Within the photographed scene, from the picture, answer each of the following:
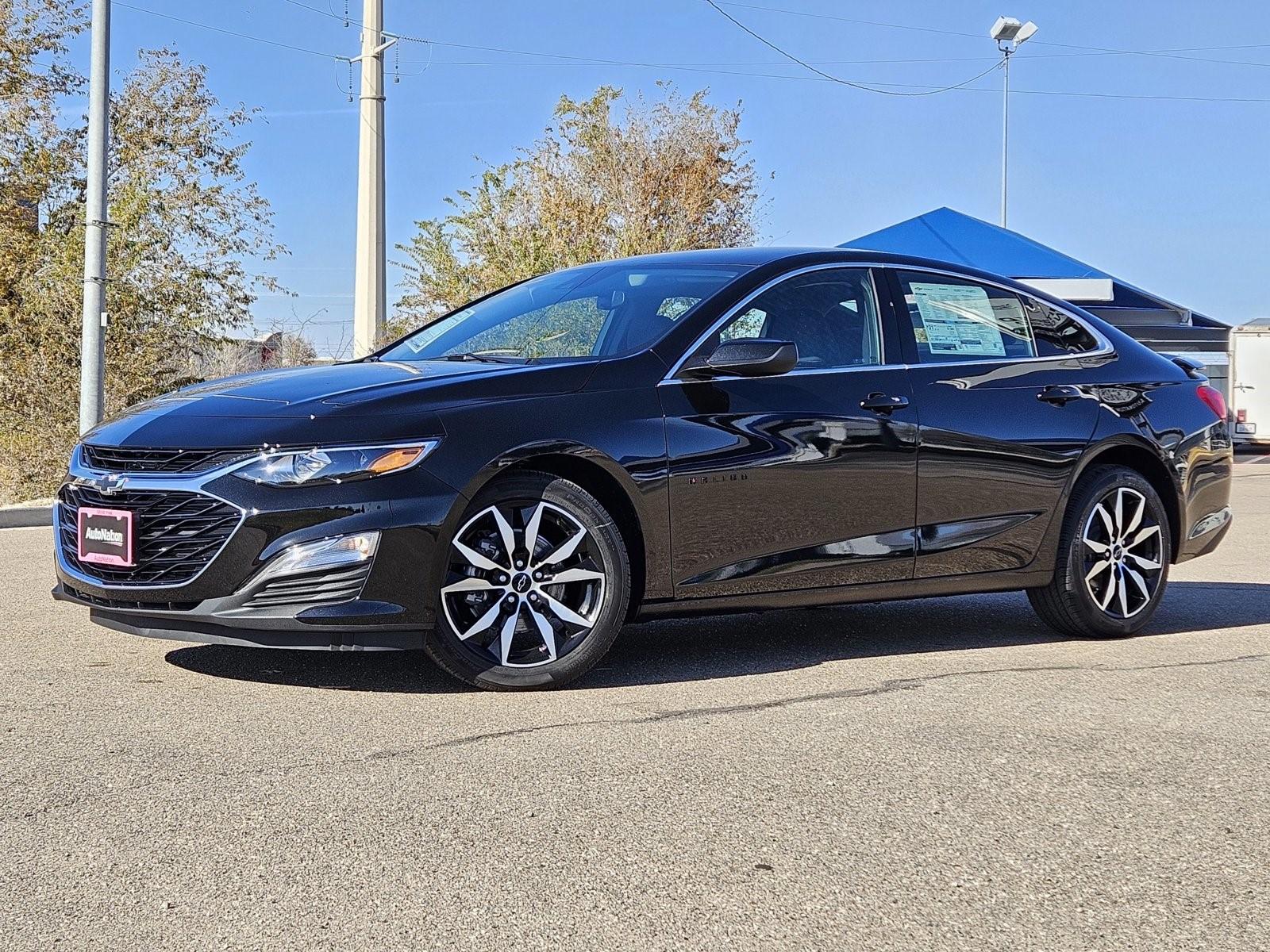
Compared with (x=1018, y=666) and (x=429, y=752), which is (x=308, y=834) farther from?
(x=1018, y=666)

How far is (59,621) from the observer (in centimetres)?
630

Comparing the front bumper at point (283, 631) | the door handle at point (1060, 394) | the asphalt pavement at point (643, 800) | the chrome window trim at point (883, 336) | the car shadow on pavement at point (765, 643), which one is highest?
the chrome window trim at point (883, 336)

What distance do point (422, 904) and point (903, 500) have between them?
3188mm

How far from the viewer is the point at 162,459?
15.7ft

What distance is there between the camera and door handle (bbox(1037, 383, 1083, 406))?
20.5ft

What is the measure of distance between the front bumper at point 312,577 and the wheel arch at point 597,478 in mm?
206

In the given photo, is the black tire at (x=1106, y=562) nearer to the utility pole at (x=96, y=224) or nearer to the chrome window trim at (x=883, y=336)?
the chrome window trim at (x=883, y=336)

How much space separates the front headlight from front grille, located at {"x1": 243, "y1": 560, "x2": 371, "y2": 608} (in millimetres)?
278

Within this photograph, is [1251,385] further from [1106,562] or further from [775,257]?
[775,257]

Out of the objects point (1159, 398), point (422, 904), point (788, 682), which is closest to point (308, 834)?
point (422, 904)

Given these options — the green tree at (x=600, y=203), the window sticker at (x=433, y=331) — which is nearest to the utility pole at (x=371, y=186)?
the green tree at (x=600, y=203)

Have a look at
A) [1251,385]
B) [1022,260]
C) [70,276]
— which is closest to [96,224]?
[70,276]

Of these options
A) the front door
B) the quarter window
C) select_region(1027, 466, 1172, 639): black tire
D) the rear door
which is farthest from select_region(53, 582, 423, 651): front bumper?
the quarter window

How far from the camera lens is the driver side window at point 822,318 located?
574cm
